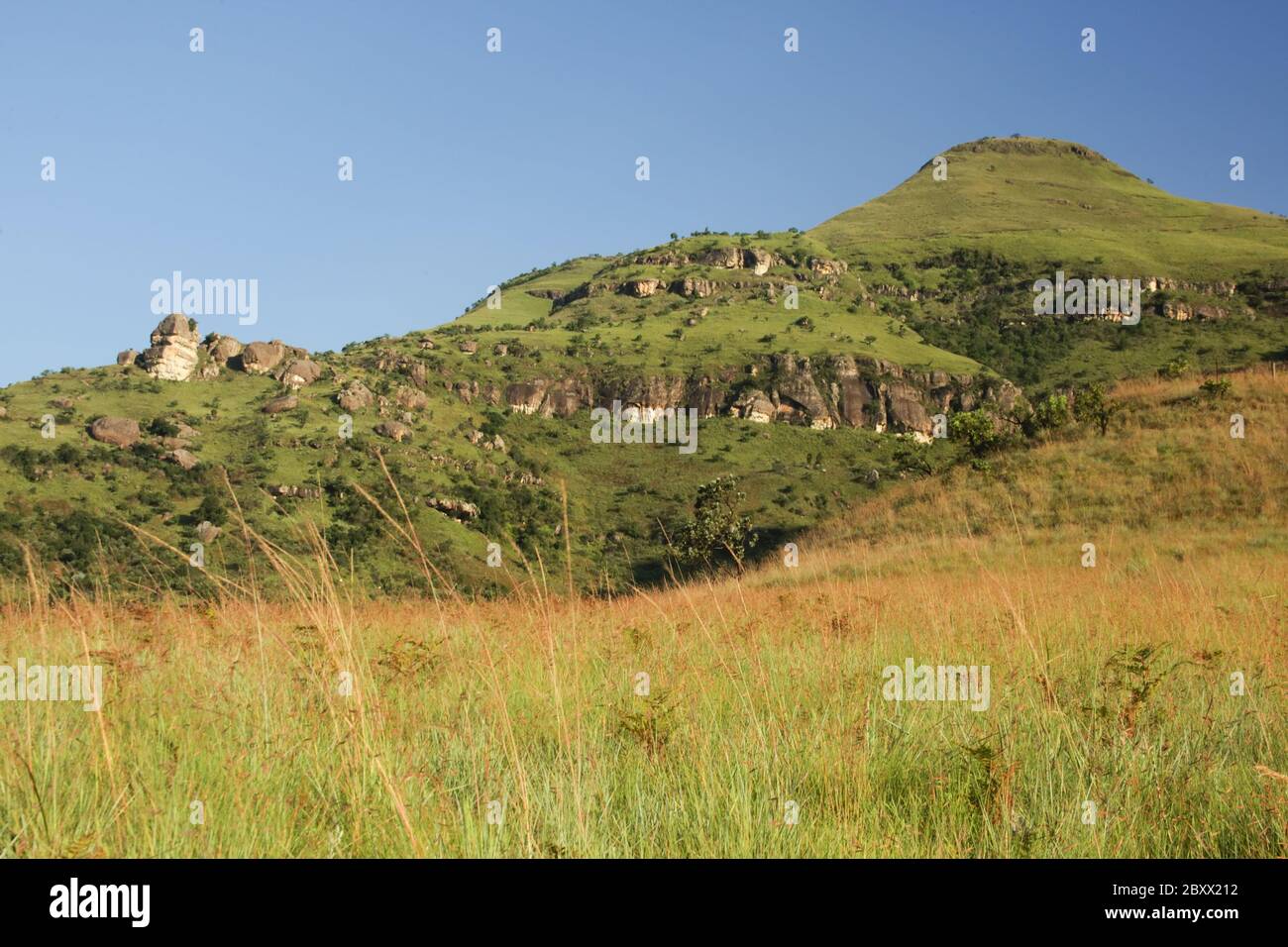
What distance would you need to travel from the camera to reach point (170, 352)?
112 meters

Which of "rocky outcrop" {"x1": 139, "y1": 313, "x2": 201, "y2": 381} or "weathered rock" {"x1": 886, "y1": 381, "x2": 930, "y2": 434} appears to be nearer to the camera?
"rocky outcrop" {"x1": 139, "y1": 313, "x2": 201, "y2": 381}

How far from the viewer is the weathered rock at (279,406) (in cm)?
10212

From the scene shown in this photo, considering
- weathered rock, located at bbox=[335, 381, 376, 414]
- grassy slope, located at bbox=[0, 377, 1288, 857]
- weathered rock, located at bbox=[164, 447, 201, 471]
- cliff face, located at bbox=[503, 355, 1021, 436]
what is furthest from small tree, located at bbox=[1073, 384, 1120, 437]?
cliff face, located at bbox=[503, 355, 1021, 436]

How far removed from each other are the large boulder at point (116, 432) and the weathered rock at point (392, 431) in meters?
22.9

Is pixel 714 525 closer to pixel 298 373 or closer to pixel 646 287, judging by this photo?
pixel 298 373

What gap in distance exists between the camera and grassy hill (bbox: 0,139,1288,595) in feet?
253

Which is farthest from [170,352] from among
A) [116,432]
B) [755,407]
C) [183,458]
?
[755,407]

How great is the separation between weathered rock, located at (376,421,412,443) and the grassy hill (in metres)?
0.42

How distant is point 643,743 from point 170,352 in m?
122

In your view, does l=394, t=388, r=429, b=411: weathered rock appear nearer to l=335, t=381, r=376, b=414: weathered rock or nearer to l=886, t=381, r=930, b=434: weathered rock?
l=335, t=381, r=376, b=414: weathered rock

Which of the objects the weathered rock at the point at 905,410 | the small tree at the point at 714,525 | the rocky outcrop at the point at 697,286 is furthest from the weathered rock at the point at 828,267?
the small tree at the point at 714,525

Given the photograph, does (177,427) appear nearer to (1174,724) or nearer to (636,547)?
(636,547)
